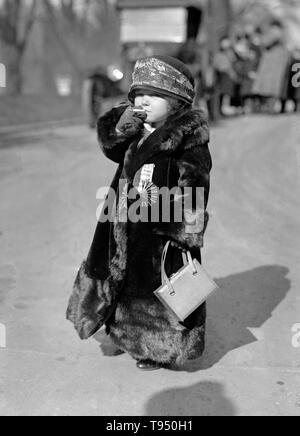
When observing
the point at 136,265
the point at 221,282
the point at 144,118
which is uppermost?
the point at 144,118

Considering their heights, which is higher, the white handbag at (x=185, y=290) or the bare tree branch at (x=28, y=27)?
Answer: the white handbag at (x=185, y=290)

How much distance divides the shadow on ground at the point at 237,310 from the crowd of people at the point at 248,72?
8.50 meters

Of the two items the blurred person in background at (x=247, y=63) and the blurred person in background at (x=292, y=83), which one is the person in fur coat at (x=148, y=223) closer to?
the blurred person in background at (x=292, y=83)

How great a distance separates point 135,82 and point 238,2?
3382cm

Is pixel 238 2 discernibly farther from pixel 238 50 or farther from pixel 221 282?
pixel 221 282

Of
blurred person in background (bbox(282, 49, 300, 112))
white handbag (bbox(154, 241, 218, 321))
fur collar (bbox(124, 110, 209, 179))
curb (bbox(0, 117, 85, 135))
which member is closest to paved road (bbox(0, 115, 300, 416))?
white handbag (bbox(154, 241, 218, 321))

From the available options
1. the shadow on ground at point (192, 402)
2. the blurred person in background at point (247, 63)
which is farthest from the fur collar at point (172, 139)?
the blurred person in background at point (247, 63)

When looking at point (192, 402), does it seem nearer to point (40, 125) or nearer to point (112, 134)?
point (112, 134)

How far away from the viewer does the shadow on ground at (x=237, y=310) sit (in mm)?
3590

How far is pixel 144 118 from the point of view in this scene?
3.09 m

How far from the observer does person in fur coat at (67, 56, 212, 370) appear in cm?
305

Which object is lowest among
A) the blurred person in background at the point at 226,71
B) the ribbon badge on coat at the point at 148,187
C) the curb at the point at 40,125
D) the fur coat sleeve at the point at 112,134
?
the curb at the point at 40,125

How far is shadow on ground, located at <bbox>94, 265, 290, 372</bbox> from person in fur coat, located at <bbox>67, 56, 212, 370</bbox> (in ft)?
0.99
